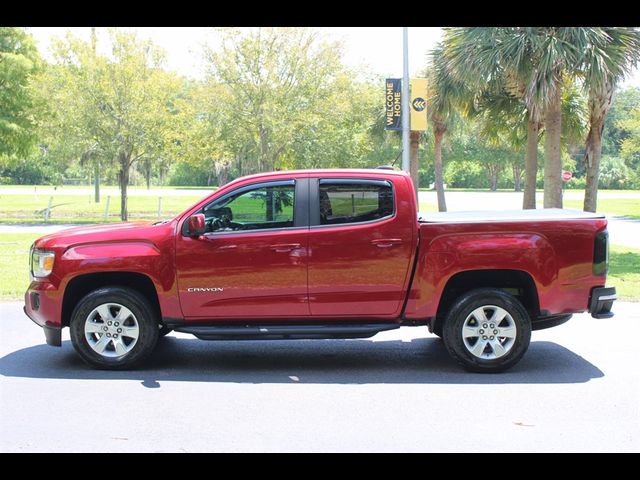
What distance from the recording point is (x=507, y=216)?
6.57m

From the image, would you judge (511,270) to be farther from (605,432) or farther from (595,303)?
(605,432)

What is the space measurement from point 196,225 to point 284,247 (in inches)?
32.2

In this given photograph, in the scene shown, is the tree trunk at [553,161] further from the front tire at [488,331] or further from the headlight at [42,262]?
the headlight at [42,262]

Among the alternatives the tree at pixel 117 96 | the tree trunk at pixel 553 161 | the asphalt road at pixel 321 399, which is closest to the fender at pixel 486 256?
the asphalt road at pixel 321 399

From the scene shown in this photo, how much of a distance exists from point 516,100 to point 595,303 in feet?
43.8

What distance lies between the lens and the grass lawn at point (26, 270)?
35.1 ft

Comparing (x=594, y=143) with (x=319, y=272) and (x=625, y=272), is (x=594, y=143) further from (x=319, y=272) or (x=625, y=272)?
(x=319, y=272)

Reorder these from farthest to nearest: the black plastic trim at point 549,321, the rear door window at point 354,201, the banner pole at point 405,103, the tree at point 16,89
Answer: the tree at point 16,89
the banner pole at point 405,103
the black plastic trim at point 549,321
the rear door window at point 354,201

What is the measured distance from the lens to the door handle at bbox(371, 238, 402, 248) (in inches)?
249

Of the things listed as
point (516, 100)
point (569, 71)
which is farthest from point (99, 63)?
point (569, 71)

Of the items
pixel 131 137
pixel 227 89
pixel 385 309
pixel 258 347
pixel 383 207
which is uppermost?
pixel 227 89

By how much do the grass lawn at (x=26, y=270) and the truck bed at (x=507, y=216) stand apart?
4386 mm

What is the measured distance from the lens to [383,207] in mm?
6473

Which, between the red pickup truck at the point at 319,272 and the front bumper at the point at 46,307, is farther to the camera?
the front bumper at the point at 46,307
